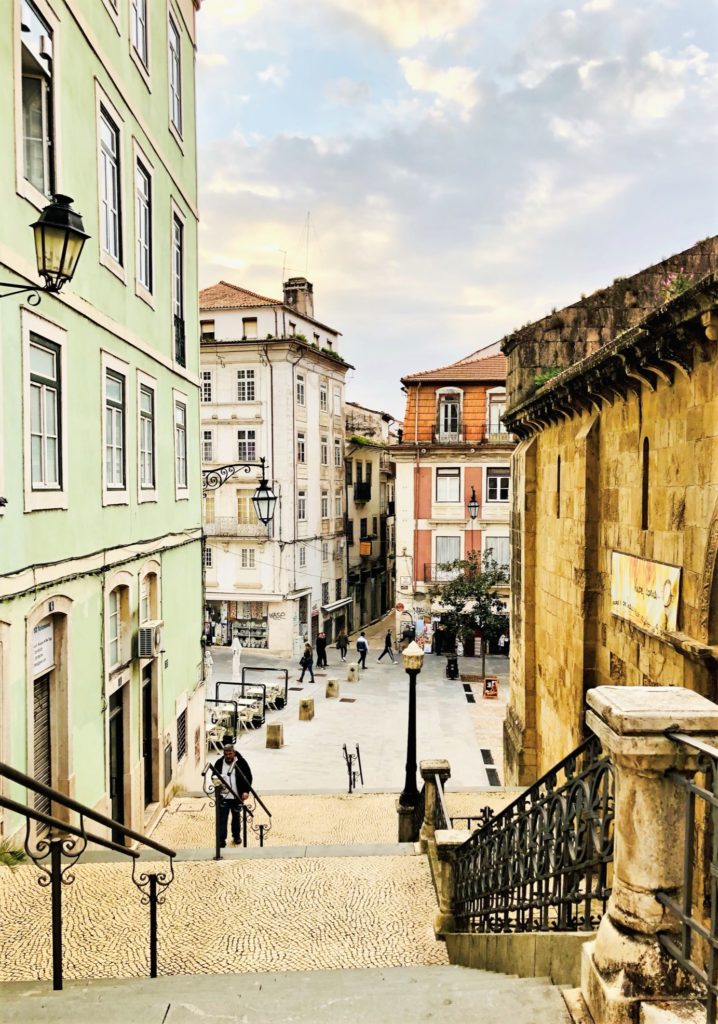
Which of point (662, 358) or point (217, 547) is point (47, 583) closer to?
point (662, 358)

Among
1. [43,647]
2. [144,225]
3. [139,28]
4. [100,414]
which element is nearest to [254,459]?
[144,225]

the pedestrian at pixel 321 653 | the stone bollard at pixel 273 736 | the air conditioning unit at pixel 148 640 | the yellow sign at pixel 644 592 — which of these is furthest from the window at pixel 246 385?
the yellow sign at pixel 644 592

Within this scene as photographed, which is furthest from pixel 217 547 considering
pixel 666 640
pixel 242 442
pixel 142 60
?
pixel 666 640

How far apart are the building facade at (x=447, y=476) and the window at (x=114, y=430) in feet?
71.0

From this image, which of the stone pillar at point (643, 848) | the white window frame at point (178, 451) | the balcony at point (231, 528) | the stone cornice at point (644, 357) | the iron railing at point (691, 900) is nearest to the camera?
the iron railing at point (691, 900)

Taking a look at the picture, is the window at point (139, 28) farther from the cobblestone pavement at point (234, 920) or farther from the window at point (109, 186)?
the cobblestone pavement at point (234, 920)

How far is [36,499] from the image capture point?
7746 mm

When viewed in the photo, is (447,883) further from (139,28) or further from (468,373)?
(468,373)

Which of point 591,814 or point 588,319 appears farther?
point 588,319

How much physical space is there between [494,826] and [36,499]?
18.6 ft

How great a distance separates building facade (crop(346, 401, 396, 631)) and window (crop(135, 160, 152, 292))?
2907 cm

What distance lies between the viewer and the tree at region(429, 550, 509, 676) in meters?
29.4

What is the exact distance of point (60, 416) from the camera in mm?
8547

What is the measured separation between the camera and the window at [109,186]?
398 inches
